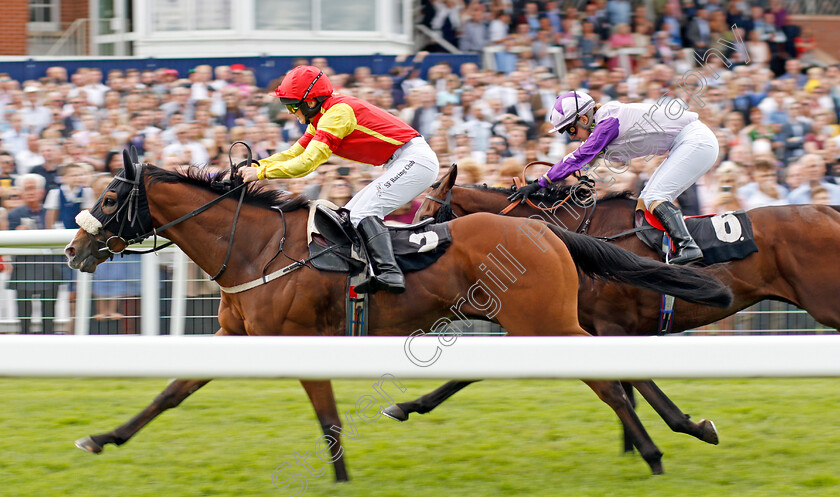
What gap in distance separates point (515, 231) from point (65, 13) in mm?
11550

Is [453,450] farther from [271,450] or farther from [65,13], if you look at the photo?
[65,13]

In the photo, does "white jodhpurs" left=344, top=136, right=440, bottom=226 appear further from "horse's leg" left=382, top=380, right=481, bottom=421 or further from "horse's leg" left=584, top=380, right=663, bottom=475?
"horse's leg" left=584, top=380, right=663, bottom=475

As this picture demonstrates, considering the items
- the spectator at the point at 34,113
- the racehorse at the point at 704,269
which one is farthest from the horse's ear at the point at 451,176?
the spectator at the point at 34,113

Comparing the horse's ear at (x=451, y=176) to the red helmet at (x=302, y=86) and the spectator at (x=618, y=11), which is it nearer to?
the red helmet at (x=302, y=86)

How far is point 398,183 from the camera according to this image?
455 cm

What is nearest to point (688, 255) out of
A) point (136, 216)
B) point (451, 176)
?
point (451, 176)

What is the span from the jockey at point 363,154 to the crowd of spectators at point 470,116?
1.47 meters

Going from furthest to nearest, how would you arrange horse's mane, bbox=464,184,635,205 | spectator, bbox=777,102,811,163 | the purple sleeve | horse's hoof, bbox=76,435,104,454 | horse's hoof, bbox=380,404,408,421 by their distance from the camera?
spectator, bbox=777,102,811,163
horse's mane, bbox=464,184,635,205
the purple sleeve
horse's hoof, bbox=380,404,408,421
horse's hoof, bbox=76,435,104,454

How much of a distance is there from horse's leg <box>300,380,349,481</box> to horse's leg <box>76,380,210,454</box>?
0.55 meters

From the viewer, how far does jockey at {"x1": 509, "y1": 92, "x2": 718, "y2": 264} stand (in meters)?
5.06

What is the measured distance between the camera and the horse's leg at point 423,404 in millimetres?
4797

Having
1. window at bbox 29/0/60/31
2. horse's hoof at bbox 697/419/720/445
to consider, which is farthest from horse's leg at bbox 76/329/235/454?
window at bbox 29/0/60/31

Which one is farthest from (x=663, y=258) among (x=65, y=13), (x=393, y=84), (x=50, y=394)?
(x=65, y=13)

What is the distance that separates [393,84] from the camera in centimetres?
900
